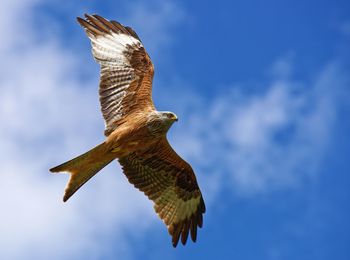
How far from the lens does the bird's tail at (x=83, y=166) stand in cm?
1112

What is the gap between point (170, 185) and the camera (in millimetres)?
12805

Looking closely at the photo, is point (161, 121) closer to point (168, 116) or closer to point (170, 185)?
point (168, 116)

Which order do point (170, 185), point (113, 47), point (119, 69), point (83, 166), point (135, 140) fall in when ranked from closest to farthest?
point (83, 166), point (135, 140), point (119, 69), point (170, 185), point (113, 47)

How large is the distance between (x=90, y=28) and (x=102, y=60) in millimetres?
856

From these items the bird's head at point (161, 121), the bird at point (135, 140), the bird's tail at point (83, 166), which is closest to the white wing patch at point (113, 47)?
the bird at point (135, 140)

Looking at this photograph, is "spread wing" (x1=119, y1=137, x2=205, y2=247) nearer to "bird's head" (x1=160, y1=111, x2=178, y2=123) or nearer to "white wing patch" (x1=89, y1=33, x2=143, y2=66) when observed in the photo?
"bird's head" (x1=160, y1=111, x2=178, y2=123)

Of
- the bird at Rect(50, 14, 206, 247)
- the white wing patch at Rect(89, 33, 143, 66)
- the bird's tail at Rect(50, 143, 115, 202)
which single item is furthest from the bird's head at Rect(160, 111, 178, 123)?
the white wing patch at Rect(89, 33, 143, 66)

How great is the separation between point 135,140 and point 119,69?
1938 millimetres

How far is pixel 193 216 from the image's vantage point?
1288 cm

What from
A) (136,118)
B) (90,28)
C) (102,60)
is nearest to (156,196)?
(136,118)

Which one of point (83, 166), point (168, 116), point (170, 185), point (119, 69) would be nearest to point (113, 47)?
point (119, 69)

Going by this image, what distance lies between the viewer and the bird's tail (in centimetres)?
1112

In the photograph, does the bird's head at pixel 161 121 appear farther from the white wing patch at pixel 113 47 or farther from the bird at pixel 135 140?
the white wing patch at pixel 113 47

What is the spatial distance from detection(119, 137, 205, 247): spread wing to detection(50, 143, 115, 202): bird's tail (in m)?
0.88
